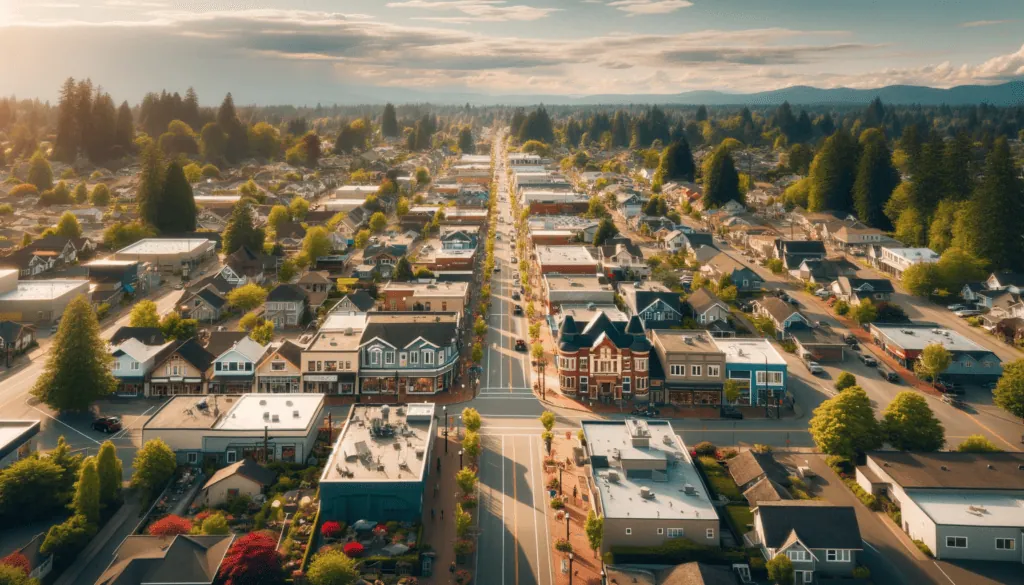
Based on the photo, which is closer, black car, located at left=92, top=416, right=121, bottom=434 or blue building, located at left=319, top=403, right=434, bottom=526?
blue building, located at left=319, top=403, right=434, bottom=526

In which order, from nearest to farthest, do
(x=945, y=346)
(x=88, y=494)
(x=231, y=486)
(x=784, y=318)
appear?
(x=88, y=494)
(x=231, y=486)
(x=945, y=346)
(x=784, y=318)

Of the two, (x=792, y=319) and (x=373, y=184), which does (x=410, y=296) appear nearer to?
(x=792, y=319)

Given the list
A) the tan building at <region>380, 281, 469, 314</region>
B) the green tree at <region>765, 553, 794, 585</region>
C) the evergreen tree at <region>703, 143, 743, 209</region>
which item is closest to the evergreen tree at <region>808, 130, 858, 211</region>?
the evergreen tree at <region>703, 143, 743, 209</region>

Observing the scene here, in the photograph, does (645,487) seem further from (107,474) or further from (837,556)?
(107,474)

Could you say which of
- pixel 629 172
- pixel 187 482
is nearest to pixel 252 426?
pixel 187 482

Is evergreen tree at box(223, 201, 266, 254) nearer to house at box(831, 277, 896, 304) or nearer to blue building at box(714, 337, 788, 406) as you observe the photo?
blue building at box(714, 337, 788, 406)

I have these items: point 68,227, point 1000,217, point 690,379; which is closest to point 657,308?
point 690,379
